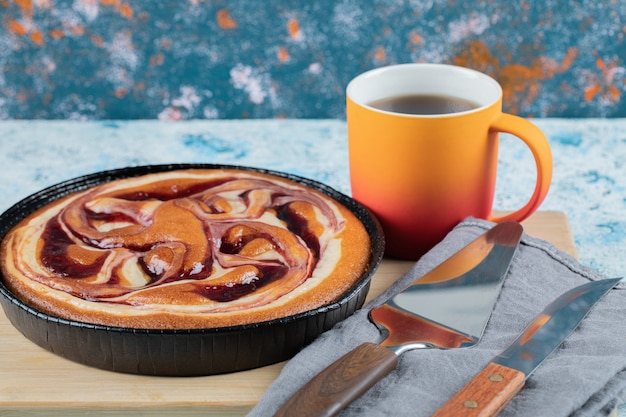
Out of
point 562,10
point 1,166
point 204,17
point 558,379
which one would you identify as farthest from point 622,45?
point 1,166

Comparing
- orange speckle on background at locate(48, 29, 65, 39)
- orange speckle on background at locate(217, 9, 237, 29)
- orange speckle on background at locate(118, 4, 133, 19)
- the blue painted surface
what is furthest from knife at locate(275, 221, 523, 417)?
orange speckle on background at locate(48, 29, 65, 39)

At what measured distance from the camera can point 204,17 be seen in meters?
2.03

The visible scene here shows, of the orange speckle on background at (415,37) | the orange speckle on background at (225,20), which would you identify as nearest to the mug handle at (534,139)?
the orange speckle on background at (415,37)

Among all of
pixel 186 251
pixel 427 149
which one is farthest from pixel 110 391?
pixel 427 149

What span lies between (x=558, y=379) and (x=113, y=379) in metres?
0.53

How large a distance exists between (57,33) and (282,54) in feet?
1.76

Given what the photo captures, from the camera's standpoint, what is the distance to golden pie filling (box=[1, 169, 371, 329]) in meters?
1.06

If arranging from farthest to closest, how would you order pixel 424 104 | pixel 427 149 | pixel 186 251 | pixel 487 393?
pixel 424 104 → pixel 427 149 → pixel 186 251 → pixel 487 393

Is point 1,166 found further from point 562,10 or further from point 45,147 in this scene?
point 562,10

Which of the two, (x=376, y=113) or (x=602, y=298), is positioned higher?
(x=376, y=113)

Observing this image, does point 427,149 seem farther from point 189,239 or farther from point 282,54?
point 282,54

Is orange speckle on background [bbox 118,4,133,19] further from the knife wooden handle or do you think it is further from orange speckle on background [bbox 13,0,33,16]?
the knife wooden handle

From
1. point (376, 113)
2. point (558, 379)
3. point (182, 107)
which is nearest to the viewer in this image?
point (558, 379)

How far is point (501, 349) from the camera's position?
3.54ft
